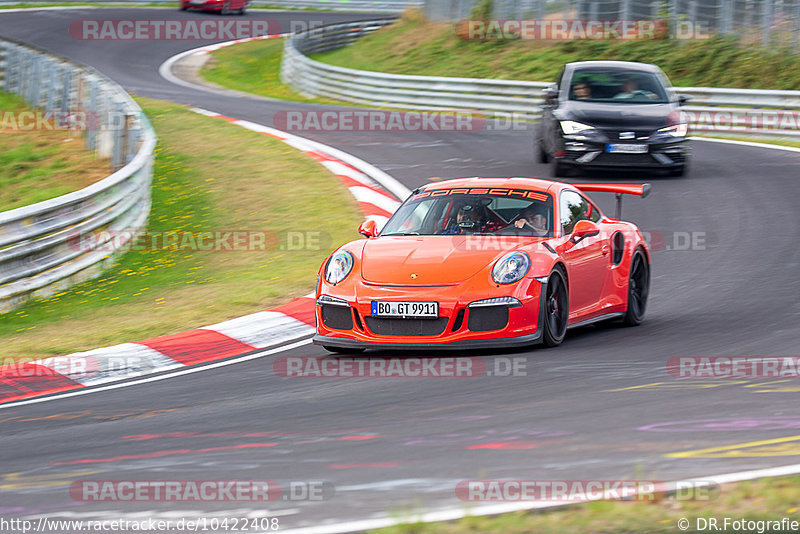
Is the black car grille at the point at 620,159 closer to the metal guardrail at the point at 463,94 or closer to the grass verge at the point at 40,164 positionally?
the metal guardrail at the point at 463,94

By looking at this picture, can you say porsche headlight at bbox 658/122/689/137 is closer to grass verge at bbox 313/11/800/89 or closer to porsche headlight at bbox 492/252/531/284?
porsche headlight at bbox 492/252/531/284

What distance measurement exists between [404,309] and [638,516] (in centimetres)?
382

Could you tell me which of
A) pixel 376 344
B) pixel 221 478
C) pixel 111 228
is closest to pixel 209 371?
pixel 376 344

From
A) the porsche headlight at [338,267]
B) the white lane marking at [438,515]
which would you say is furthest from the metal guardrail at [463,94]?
the white lane marking at [438,515]

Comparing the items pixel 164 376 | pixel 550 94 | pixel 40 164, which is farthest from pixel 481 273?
pixel 40 164

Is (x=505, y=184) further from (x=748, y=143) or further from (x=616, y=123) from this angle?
(x=748, y=143)

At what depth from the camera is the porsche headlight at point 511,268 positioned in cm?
813

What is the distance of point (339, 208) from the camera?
571 inches

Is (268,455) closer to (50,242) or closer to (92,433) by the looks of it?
(92,433)

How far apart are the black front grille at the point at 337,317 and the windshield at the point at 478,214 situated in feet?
3.47

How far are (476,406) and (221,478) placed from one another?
1.72m

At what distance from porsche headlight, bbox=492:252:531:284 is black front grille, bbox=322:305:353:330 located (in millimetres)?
1019

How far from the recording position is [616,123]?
53.5ft

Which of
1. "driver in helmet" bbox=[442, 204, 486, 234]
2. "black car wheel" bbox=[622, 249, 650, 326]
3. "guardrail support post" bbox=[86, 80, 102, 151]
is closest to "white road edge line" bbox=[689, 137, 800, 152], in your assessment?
"guardrail support post" bbox=[86, 80, 102, 151]
